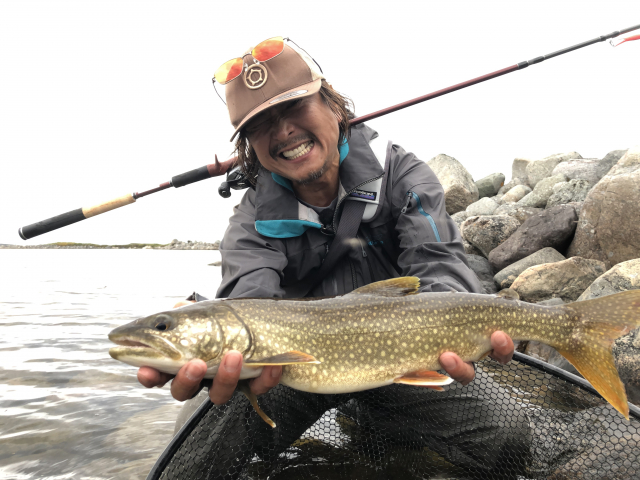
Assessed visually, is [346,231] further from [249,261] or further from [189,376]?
[189,376]

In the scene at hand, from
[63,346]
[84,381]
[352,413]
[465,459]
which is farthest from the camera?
[63,346]

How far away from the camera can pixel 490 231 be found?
38.2ft

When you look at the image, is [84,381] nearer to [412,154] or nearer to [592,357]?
[412,154]

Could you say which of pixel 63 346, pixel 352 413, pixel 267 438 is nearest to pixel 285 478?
pixel 267 438

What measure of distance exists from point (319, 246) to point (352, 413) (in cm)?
145

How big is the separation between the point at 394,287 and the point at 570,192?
1174 cm

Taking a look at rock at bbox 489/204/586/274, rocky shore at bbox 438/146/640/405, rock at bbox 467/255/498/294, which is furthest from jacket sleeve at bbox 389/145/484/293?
rock at bbox 467/255/498/294

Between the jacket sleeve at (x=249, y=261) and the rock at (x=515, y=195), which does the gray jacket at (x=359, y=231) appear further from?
the rock at (x=515, y=195)

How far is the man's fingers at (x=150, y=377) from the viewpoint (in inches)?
93.4

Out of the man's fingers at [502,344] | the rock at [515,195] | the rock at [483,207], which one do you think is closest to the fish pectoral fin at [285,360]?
the man's fingers at [502,344]

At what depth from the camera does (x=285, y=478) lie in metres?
2.99

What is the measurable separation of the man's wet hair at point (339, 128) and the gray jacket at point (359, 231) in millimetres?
156

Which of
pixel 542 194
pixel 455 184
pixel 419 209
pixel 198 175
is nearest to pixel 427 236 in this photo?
pixel 419 209

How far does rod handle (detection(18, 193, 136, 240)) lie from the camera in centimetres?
544
